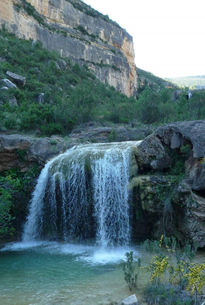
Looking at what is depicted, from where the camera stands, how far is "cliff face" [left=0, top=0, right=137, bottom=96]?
3716 cm

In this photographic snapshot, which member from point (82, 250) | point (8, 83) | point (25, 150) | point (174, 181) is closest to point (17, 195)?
point (25, 150)

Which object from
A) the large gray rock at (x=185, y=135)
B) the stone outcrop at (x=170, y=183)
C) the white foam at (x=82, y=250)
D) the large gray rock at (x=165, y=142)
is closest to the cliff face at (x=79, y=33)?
the stone outcrop at (x=170, y=183)

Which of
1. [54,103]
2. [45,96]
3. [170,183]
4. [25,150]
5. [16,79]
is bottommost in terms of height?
[170,183]

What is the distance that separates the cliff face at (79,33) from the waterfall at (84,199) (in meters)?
28.4

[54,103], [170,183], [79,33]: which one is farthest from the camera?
[79,33]

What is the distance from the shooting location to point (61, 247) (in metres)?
10.5

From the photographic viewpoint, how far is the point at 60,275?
7.57 metres

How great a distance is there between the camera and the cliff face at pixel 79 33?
37156mm

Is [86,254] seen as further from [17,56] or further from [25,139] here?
[17,56]

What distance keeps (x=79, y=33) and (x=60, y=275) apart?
43.5m

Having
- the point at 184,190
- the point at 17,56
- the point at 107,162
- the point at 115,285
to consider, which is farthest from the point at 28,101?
the point at 115,285

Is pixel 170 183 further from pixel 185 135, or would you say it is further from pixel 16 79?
pixel 16 79

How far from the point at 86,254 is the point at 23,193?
14.4 ft

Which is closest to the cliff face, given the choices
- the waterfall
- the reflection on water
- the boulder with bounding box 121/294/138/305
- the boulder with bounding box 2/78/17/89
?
the boulder with bounding box 2/78/17/89
